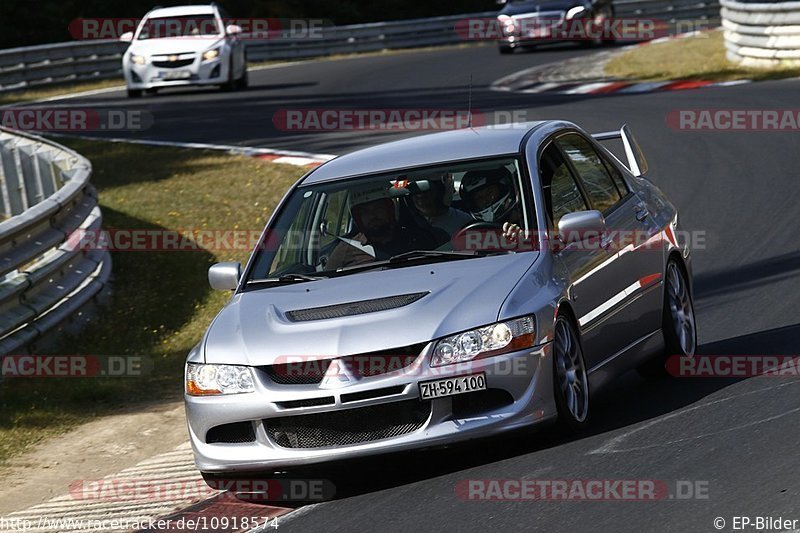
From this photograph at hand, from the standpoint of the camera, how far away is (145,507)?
7012 mm

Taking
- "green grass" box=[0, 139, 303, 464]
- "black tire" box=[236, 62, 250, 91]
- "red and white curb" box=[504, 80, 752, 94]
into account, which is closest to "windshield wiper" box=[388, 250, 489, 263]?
"green grass" box=[0, 139, 303, 464]

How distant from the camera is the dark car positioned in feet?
111

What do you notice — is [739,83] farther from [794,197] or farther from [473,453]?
[473,453]

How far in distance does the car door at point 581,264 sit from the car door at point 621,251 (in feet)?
0.05

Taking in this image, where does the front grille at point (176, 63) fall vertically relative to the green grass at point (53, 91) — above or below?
above

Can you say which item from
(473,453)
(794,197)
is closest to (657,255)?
(473,453)

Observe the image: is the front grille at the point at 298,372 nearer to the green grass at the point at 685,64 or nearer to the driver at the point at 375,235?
the driver at the point at 375,235

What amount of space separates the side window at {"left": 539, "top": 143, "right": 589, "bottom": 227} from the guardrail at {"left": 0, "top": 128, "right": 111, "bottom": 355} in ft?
14.3

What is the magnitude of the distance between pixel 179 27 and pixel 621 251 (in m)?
21.9

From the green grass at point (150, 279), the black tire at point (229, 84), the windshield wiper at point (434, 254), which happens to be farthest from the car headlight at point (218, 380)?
the black tire at point (229, 84)

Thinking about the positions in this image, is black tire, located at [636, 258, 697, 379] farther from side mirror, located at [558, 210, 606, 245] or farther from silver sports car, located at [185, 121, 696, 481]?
side mirror, located at [558, 210, 606, 245]

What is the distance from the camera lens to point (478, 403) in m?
6.55

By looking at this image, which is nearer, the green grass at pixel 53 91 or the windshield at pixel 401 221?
the windshield at pixel 401 221

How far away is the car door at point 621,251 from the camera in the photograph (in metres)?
7.66
